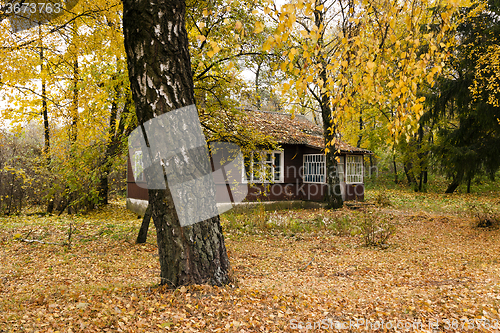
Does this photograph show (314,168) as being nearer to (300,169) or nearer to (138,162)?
(300,169)

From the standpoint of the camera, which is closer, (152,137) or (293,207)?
(152,137)

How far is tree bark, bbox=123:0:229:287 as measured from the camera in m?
3.32

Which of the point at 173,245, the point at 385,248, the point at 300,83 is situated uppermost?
the point at 300,83

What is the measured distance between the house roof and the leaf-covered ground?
5688 millimetres

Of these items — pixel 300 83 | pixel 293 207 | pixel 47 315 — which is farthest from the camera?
pixel 293 207

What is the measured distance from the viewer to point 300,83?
10.6 ft

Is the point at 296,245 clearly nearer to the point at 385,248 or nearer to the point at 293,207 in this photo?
the point at 385,248

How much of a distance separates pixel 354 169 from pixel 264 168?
905cm

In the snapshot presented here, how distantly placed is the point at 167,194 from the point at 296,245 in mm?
5449

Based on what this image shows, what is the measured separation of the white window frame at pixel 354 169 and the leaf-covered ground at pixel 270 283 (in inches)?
252

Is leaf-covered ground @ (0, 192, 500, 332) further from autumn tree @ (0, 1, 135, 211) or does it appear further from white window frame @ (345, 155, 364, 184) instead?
white window frame @ (345, 155, 364, 184)

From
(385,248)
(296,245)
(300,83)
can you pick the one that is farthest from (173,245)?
(385,248)

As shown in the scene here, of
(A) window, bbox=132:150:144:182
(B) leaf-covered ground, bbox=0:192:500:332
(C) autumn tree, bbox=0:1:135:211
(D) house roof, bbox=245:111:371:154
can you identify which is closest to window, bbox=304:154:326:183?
(D) house roof, bbox=245:111:371:154

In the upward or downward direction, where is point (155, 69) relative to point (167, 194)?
upward
